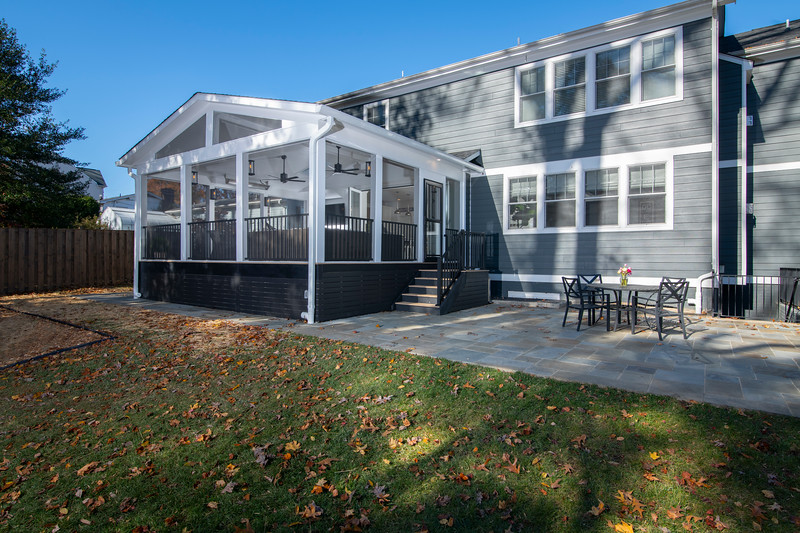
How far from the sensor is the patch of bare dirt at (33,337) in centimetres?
531

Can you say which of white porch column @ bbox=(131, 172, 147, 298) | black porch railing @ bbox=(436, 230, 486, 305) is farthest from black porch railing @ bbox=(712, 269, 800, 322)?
white porch column @ bbox=(131, 172, 147, 298)

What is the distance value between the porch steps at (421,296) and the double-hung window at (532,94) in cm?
459

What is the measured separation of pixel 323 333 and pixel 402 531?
170 inches

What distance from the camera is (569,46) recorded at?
9.55 metres

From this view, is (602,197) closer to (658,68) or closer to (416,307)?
(658,68)

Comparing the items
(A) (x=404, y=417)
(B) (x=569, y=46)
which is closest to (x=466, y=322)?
(A) (x=404, y=417)

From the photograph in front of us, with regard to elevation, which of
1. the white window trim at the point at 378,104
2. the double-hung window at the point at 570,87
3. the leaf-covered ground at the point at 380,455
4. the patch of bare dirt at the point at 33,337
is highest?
the white window trim at the point at 378,104

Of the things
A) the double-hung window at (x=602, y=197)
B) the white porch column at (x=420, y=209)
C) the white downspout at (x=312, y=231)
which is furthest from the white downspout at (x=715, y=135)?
the white downspout at (x=312, y=231)

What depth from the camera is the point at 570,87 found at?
968cm

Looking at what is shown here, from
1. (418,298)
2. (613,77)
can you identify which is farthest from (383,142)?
(613,77)

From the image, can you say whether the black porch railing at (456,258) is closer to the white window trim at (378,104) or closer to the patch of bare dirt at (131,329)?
the patch of bare dirt at (131,329)

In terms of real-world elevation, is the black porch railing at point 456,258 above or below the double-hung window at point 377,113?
below

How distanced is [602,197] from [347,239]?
5.79m

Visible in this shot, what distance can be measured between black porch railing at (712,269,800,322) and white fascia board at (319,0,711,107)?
17.2 feet
